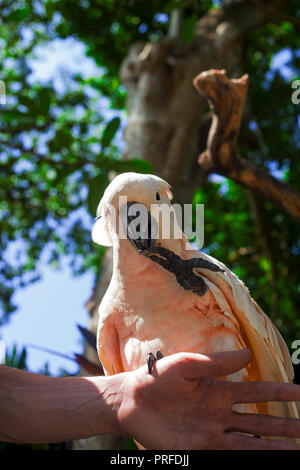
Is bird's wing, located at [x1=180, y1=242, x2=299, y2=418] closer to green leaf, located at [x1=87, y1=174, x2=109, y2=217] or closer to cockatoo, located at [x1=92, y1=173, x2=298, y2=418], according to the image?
cockatoo, located at [x1=92, y1=173, x2=298, y2=418]

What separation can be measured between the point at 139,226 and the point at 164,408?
0.56 meters

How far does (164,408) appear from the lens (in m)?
1.21

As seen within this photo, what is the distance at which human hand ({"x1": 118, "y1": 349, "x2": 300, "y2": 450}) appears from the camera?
1.15m

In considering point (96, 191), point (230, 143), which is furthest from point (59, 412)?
point (230, 143)

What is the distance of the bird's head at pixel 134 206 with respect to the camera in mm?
1303

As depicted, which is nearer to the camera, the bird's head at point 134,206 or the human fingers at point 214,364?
the human fingers at point 214,364

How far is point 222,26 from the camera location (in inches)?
155

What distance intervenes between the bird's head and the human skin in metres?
0.40

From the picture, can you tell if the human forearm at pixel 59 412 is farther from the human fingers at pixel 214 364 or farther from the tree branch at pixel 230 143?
the tree branch at pixel 230 143

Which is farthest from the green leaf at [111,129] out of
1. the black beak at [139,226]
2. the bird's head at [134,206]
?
A: the black beak at [139,226]

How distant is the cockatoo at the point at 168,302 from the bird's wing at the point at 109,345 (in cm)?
2

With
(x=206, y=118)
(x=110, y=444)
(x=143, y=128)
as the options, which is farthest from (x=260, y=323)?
(x=206, y=118)

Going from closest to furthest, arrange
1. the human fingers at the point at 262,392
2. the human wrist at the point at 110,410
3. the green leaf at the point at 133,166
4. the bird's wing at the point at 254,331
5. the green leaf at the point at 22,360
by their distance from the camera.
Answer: the human fingers at the point at 262,392 → the human wrist at the point at 110,410 → the bird's wing at the point at 254,331 → the green leaf at the point at 133,166 → the green leaf at the point at 22,360
